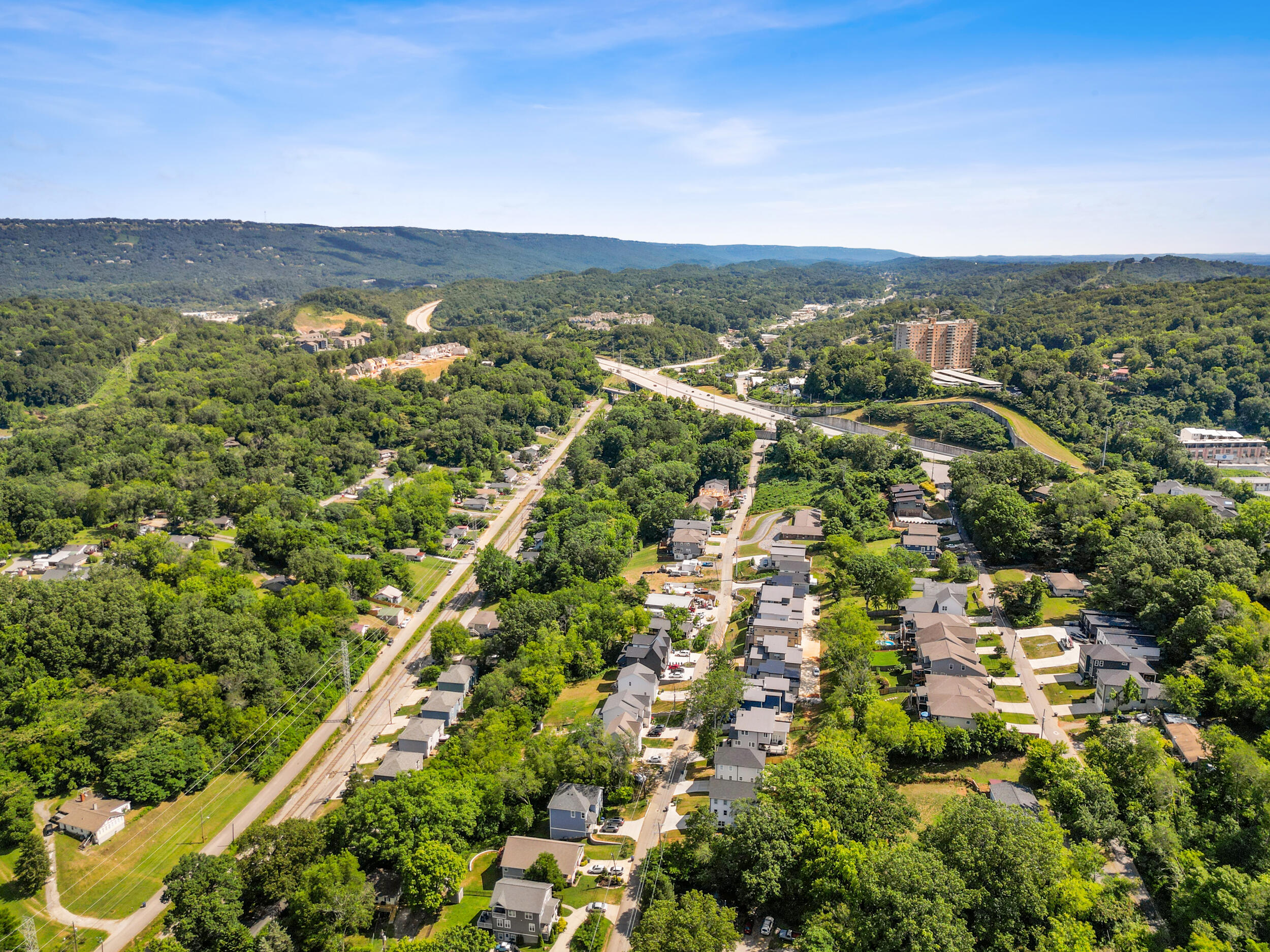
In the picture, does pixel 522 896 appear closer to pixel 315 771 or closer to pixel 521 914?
pixel 521 914

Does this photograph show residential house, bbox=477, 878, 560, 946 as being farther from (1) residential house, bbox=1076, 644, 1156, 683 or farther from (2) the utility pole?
(1) residential house, bbox=1076, 644, 1156, 683

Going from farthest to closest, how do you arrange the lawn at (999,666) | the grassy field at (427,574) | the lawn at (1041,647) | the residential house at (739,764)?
the grassy field at (427,574)
the lawn at (1041,647)
the lawn at (999,666)
the residential house at (739,764)

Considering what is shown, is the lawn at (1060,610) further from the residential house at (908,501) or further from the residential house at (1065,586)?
the residential house at (908,501)

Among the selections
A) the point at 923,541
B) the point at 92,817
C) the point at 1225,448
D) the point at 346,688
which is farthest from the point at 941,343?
the point at 92,817

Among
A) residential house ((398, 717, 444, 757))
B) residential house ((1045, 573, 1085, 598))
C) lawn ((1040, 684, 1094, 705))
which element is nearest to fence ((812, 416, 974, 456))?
residential house ((1045, 573, 1085, 598))

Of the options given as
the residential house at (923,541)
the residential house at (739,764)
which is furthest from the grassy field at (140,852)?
the residential house at (923,541)

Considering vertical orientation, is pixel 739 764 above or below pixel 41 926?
above
